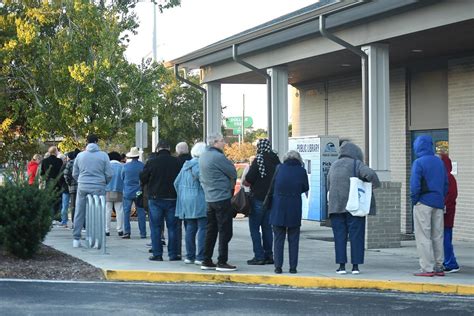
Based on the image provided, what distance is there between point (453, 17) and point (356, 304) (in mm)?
5795

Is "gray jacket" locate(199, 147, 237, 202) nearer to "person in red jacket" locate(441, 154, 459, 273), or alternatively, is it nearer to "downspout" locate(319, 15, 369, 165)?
"person in red jacket" locate(441, 154, 459, 273)

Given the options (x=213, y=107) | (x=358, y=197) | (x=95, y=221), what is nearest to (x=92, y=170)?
(x=95, y=221)

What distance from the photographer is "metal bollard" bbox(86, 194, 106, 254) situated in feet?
48.0

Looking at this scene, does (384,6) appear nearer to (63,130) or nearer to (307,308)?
(307,308)

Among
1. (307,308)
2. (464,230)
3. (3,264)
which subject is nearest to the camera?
(307,308)

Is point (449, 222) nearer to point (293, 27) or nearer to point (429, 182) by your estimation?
point (429, 182)

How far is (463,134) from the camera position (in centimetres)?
1781

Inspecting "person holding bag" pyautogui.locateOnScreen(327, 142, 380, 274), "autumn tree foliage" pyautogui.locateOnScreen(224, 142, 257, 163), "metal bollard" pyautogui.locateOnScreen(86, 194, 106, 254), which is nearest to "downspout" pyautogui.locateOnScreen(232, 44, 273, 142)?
"metal bollard" pyautogui.locateOnScreen(86, 194, 106, 254)

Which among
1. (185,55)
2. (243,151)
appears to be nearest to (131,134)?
(185,55)

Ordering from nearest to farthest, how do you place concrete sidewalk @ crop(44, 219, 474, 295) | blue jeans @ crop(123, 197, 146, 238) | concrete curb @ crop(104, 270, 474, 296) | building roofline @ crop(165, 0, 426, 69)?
concrete curb @ crop(104, 270, 474, 296) → concrete sidewalk @ crop(44, 219, 474, 295) → building roofline @ crop(165, 0, 426, 69) → blue jeans @ crop(123, 197, 146, 238)

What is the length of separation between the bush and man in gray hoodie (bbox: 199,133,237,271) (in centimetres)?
272

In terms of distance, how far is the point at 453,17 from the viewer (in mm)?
14016

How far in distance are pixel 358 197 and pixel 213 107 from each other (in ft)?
39.3

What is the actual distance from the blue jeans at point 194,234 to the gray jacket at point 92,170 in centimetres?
283
